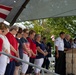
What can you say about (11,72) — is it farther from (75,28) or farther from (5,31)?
(75,28)

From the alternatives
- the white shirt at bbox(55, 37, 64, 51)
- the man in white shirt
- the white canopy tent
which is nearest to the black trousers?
the man in white shirt

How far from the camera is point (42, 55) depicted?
29.5 feet

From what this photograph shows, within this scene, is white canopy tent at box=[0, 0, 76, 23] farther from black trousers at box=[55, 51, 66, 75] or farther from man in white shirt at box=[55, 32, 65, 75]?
black trousers at box=[55, 51, 66, 75]

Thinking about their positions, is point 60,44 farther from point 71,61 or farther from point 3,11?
point 3,11

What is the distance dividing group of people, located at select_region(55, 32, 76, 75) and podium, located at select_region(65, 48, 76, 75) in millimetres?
271

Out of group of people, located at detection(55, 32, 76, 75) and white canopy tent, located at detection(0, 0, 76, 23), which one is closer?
white canopy tent, located at detection(0, 0, 76, 23)

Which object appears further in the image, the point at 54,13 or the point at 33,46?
the point at 54,13

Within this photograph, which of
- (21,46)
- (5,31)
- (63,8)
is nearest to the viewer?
(5,31)

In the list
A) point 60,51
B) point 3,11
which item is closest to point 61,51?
point 60,51

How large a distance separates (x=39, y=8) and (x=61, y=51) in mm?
1898

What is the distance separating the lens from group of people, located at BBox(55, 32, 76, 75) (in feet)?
34.1

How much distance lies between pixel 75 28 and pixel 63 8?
37.0 feet

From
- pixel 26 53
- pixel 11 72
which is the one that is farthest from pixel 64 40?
pixel 11 72

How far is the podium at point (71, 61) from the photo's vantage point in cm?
1002
